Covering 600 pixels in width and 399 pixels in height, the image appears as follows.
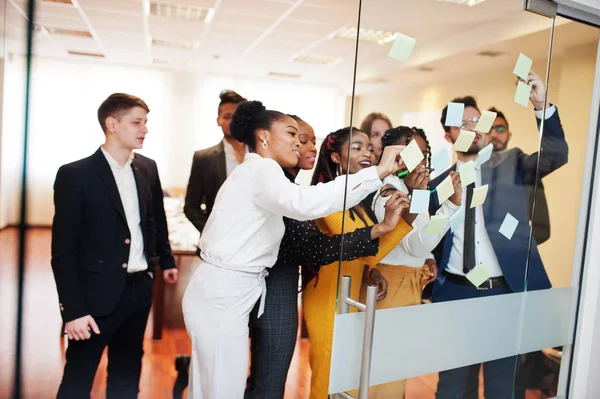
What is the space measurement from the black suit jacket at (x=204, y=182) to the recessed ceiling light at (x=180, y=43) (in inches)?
24.5

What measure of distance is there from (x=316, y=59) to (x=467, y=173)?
4.50ft

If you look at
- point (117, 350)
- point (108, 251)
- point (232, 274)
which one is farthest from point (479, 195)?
point (117, 350)

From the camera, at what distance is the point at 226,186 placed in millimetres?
1962

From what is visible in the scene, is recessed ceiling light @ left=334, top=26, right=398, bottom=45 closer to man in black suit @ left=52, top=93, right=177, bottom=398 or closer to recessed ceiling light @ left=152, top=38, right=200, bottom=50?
man in black suit @ left=52, top=93, right=177, bottom=398

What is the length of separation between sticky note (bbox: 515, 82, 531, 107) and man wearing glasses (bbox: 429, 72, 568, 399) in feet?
0.08

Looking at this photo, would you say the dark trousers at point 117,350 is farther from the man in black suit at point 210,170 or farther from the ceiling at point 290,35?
the ceiling at point 290,35

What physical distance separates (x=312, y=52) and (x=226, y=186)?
4.63 ft

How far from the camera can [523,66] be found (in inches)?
81.8

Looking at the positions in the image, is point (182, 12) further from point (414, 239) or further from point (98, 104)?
point (414, 239)

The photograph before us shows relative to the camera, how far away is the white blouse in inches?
70.9

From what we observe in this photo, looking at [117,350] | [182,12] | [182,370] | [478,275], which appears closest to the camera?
[478,275]

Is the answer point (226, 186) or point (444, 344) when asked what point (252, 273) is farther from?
point (444, 344)

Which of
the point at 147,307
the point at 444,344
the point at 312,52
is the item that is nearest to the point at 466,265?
the point at 444,344

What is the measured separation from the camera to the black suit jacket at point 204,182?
2953 mm
